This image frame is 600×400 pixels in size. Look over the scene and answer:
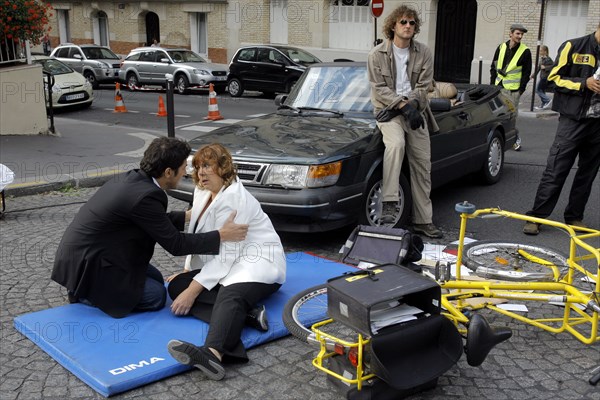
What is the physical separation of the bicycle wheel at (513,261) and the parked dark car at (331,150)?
1457mm

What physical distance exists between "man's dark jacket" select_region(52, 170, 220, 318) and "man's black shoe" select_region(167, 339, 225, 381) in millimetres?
742

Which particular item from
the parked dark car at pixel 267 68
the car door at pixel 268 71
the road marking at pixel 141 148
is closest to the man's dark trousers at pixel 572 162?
the road marking at pixel 141 148

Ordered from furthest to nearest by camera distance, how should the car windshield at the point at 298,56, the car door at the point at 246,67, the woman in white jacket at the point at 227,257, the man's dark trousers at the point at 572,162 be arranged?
the car door at the point at 246,67, the car windshield at the point at 298,56, the man's dark trousers at the point at 572,162, the woman in white jacket at the point at 227,257

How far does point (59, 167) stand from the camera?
10.0 metres

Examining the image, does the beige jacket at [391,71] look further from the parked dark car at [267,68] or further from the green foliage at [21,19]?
the parked dark car at [267,68]

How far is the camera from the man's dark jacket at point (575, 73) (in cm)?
656

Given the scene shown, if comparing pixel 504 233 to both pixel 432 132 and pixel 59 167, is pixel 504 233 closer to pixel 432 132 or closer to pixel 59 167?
pixel 432 132

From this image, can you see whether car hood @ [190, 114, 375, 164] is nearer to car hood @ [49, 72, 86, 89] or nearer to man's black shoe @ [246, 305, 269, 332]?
man's black shoe @ [246, 305, 269, 332]

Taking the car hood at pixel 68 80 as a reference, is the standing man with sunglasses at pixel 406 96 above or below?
above

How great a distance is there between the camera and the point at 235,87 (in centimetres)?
2244

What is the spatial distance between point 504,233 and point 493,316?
223 cm

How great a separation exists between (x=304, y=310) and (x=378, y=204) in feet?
7.61

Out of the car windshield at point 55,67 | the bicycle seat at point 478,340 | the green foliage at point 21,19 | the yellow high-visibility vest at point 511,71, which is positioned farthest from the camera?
the car windshield at point 55,67

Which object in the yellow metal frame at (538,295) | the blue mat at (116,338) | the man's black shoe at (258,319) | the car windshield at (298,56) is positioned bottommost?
the blue mat at (116,338)
